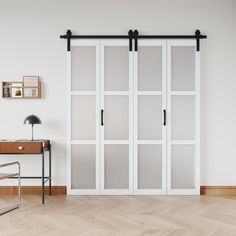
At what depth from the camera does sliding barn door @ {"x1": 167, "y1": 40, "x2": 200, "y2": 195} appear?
16.2 feet

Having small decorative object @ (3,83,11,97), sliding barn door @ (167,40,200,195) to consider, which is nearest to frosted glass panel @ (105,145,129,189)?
sliding barn door @ (167,40,200,195)

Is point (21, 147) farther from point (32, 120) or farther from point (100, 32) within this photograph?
point (100, 32)

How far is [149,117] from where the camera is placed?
16.3ft

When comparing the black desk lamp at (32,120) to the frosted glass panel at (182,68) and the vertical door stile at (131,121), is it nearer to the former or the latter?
the vertical door stile at (131,121)

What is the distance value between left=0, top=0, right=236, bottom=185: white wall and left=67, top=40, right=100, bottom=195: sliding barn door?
0.13 m

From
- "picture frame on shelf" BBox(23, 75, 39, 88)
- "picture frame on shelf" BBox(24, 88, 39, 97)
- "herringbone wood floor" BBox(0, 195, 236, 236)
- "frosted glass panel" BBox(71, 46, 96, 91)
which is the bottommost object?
"herringbone wood floor" BBox(0, 195, 236, 236)

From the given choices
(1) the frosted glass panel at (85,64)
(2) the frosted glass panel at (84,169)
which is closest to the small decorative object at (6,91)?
(1) the frosted glass panel at (85,64)

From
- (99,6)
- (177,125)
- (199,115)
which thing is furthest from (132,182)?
(99,6)

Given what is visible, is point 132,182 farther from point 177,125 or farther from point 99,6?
point 99,6

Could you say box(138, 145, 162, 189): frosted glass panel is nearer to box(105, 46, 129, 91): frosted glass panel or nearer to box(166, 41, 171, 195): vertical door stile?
box(166, 41, 171, 195): vertical door stile

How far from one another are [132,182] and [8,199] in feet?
5.89

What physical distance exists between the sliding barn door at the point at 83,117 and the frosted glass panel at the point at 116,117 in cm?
15

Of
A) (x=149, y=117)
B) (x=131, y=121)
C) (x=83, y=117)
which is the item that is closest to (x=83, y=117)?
(x=83, y=117)

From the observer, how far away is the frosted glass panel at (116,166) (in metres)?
4.93
